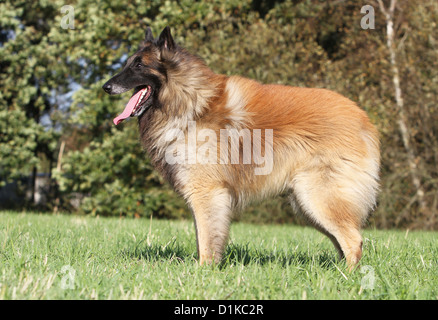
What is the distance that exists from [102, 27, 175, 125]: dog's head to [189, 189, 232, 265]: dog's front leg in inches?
35.1

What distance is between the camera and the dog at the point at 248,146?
308 cm

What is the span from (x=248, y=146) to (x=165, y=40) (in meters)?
1.08

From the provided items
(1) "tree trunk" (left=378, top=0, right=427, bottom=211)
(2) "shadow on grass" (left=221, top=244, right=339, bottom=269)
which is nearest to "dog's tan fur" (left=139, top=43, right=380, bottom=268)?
(2) "shadow on grass" (left=221, top=244, right=339, bottom=269)

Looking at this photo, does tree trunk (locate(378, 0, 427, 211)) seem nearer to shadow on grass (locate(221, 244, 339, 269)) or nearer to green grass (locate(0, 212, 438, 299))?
green grass (locate(0, 212, 438, 299))

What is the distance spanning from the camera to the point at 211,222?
10.1 feet

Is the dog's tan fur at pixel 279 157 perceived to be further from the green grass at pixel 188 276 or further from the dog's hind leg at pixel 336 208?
the green grass at pixel 188 276

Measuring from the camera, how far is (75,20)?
11.5m

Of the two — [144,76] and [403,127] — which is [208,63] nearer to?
[403,127]

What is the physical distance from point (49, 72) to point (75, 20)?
2.11m

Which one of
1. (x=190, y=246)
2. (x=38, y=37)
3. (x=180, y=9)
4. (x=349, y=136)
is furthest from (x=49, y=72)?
(x=349, y=136)

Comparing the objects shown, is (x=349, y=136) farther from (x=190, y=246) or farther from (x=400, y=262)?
(x=190, y=246)

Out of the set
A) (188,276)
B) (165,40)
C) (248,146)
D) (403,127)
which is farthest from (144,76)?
(403,127)

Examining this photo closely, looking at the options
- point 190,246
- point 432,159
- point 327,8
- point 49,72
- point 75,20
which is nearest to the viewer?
point 190,246

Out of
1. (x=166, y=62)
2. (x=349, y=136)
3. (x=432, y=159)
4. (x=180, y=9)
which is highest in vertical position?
(x=180, y=9)
